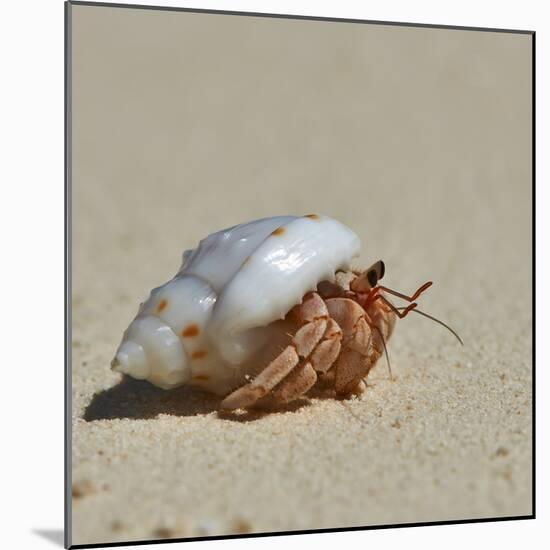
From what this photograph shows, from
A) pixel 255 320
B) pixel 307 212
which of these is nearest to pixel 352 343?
pixel 255 320

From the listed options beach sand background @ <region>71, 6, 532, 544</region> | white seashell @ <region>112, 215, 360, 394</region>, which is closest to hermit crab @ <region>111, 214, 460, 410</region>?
white seashell @ <region>112, 215, 360, 394</region>

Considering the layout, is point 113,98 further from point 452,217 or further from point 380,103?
point 452,217

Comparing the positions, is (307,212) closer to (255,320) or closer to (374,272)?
(374,272)

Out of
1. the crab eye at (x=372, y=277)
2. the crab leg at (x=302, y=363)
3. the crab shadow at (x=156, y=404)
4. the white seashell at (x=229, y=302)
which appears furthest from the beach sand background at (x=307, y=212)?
the crab eye at (x=372, y=277)

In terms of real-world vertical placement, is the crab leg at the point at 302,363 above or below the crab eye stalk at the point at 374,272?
below

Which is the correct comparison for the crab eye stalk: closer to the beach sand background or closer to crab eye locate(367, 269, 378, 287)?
crab eye locate(367, 269, 378, 287)

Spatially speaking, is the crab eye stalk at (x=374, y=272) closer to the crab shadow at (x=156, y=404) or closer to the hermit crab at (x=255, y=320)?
the hermit crab at (x=255, y=320)
